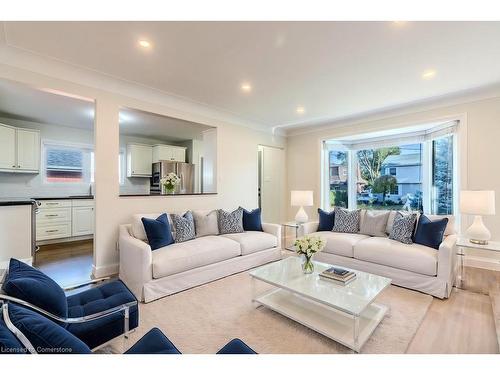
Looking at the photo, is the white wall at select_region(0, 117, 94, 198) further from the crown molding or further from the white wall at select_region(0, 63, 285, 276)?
→ the crown molding

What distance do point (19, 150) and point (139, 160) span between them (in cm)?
218

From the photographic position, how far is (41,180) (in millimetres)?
5133

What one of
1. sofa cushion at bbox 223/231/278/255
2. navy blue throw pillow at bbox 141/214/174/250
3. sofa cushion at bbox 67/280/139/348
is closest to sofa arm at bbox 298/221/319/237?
sofa cushion at bbox 223/231/278/255

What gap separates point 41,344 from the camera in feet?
3.28

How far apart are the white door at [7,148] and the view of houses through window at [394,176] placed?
6.23m

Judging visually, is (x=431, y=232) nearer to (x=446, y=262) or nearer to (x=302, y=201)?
(x=446, y=262)

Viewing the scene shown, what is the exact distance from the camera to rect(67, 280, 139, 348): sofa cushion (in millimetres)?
1548

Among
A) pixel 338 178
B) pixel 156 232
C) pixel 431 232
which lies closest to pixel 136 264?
pixel 156 232

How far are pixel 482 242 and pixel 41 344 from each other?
4062 millimetres

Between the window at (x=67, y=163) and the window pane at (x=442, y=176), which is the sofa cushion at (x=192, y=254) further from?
the window at (x=67, y=163)

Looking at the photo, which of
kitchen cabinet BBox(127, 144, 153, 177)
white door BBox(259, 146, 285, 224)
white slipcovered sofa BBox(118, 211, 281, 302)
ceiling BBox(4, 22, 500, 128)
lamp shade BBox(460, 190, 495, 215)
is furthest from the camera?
kitchen cabinet BBox(127, 144, 153, 177)

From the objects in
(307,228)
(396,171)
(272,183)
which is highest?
(396,171)

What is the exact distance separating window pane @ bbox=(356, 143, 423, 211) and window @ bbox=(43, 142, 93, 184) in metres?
6.18
